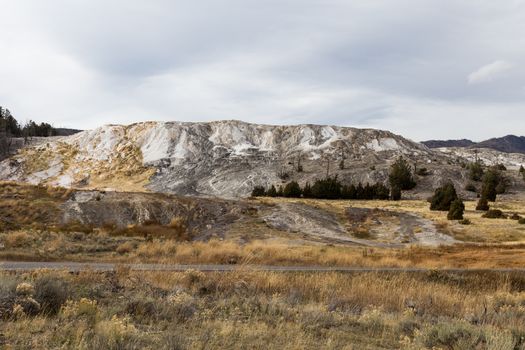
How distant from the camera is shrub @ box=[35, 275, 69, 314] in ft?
25.8

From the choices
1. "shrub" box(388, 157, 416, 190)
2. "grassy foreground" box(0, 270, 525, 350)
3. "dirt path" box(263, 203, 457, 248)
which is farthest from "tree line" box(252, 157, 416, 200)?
"grassy foreground" box(0, 270, 525, 350)

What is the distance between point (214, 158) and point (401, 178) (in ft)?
107

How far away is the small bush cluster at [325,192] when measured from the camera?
229 ft

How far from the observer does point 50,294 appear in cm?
816

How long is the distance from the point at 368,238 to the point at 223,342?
3709cm

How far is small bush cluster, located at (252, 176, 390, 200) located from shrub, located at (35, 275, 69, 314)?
200 feet

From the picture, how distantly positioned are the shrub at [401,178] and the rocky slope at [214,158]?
1758 mm

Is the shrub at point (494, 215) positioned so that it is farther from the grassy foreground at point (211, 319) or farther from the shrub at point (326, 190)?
the grassy foreground at point (211, 319)

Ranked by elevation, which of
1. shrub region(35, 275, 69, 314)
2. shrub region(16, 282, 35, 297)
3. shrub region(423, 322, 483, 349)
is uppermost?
shrub region(16, 282, 35, 297)

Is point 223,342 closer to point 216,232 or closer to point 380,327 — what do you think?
point 380,327

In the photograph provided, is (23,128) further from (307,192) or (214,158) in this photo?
(307,192)

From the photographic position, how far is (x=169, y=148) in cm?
9056

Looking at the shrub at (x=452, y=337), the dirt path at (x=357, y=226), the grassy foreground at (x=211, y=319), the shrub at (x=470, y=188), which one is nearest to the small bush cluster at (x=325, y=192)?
the shrub at (x=470, y=188)

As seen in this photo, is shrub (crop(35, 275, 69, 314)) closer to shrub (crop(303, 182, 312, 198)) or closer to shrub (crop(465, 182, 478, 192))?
shrub (crop(303, 182, 312, 198))
